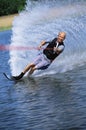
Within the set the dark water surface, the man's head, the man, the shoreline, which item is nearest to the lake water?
the dark water surface

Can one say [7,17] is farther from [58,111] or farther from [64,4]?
[58,111]

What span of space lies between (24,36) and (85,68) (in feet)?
12.8

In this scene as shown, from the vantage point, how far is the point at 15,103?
11562 millimetres

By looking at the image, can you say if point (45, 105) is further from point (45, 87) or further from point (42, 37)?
point (42, 37)

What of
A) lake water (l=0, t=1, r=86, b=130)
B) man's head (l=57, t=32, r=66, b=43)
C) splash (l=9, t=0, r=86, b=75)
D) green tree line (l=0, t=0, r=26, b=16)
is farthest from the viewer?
green tree line (l=0, t=0, r=26, b=16)

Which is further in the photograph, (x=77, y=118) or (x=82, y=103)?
(x=82, y=103)

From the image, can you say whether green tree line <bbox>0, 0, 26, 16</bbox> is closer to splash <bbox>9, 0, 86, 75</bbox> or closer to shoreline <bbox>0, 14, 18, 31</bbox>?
shoreline <bbox>0, 14, 18, 31</bbox>

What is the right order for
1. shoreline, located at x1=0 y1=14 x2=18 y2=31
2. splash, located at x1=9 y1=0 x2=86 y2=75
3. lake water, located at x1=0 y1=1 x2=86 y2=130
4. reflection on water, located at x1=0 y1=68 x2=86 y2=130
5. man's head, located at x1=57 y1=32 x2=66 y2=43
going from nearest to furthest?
1. reflection on water, located at x1=0 y1=68 x2=86 y2=130
2. lake water, located at x1=0 y1=1 x2=86 y2=130
3. man's head, located at x1=57 y1=32 x2=66 y2=43
4. splash, located at x1=9 y1=0 x2=86 y2=75
5. shoreline, located at x1=0 y1=14 x2=18 y2=31

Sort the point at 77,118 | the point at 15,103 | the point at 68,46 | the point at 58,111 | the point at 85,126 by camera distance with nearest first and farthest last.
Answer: the point at 85,126
the point at 77,118
the point at 58,111
the point at 15,103
the point at 68,46

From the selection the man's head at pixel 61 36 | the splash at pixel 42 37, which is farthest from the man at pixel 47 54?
the splash at pixel 42 37

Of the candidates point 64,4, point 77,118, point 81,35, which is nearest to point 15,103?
point 77,118

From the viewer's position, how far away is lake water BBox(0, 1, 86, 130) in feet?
32.2

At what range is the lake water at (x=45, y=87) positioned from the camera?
9805 millimetres

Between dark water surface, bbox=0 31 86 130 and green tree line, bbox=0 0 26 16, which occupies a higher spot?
dark water surface, bbox=0 31 86 130
